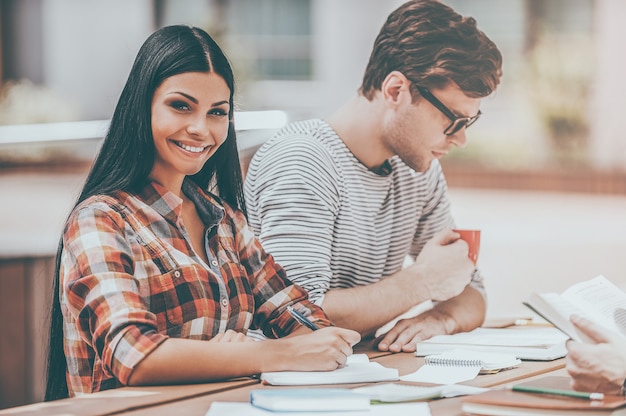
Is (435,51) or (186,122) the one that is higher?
(435,51)

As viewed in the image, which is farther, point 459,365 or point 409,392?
point 459,365

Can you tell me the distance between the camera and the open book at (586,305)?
1.80 meters

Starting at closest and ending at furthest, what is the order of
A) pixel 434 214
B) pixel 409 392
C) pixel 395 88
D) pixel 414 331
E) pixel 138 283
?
pixel 409 392 → pixel 138 283 → pixel 414 331 → pixel 395 88 → pixel 434 214

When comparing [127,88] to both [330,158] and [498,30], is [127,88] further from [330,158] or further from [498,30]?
[498,30]

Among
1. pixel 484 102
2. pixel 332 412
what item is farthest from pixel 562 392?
pixel 484 102

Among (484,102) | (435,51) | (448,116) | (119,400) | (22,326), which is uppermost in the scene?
(435,51)

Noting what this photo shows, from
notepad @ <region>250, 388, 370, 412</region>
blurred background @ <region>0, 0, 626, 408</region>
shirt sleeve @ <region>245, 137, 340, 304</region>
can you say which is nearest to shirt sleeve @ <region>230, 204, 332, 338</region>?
shirt sleeve @ <region>245, 137, 340, 304</region>

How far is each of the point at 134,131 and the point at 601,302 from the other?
3.32 feet

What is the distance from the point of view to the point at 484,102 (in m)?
11.1

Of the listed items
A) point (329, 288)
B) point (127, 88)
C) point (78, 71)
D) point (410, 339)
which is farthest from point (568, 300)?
point (78, 71)

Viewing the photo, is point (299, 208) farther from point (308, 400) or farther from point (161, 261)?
point (308, 400)

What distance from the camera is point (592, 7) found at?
Answer: 14344mm

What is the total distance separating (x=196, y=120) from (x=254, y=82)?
11.5m

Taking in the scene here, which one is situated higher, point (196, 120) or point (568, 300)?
point (196, 120)
